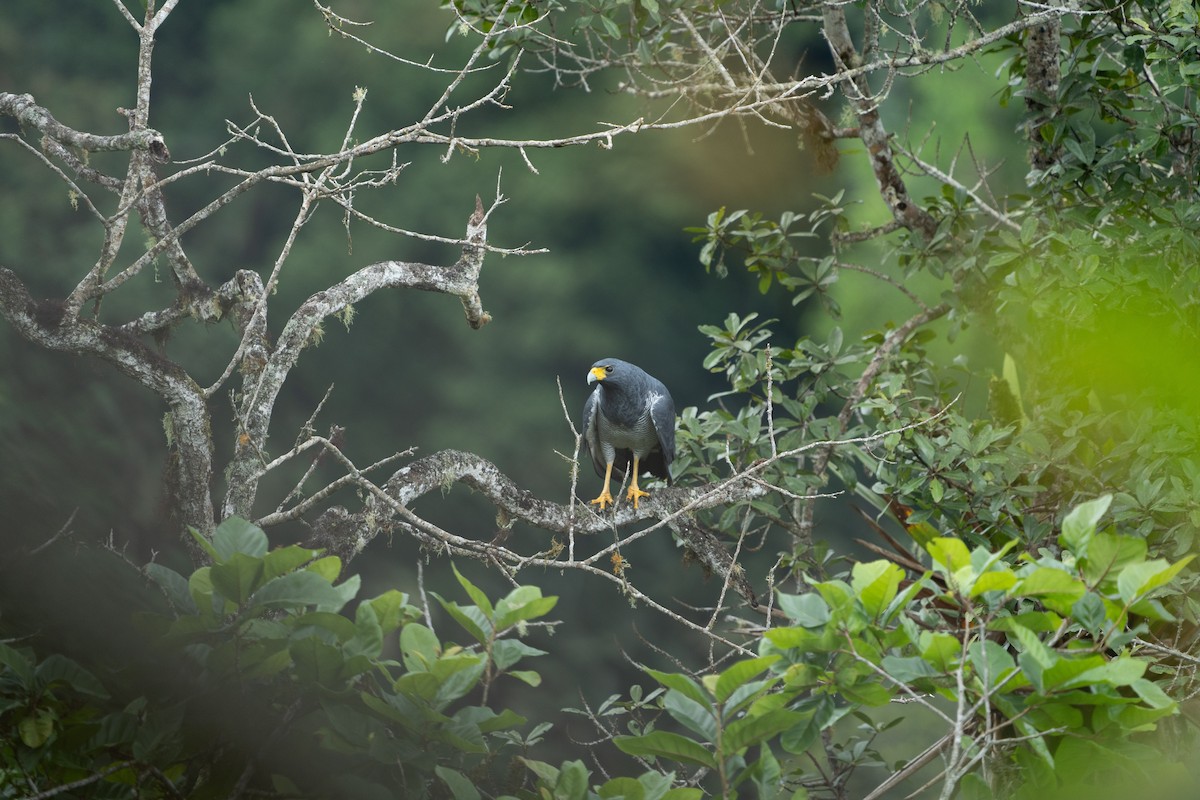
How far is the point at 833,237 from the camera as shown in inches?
78.2

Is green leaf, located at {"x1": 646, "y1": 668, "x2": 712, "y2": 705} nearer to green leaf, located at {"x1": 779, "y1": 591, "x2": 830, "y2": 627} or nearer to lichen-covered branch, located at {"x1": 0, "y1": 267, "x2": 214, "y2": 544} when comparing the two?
green leaf, located at {"x1": 779, "y1": 591, "x2": 830, "y2": 627}

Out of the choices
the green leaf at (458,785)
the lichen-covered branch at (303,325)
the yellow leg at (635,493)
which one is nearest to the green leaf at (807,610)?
the green leaf at (458,785)

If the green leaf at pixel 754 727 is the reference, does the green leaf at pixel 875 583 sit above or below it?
above

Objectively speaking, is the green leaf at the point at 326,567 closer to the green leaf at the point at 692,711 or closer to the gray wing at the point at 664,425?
the green leaf at the point at 692,711

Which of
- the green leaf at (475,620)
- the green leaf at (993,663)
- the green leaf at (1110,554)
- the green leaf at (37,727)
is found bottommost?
the green leaf at (993,663)

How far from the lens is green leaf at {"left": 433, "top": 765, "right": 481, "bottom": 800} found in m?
0.61

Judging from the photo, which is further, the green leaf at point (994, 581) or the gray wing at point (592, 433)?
the gray wing at point (592, 433)

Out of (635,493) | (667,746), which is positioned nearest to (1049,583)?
(667,746)

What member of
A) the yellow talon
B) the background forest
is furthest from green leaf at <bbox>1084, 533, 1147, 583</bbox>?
the yellow talon

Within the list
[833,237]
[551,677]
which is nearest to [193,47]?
[833,237]

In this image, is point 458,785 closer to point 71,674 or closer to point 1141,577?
point 71,674

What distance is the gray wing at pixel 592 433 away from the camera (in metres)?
2.05

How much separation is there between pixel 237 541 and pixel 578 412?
1599 millimetres

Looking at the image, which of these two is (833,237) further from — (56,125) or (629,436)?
(56,125)
